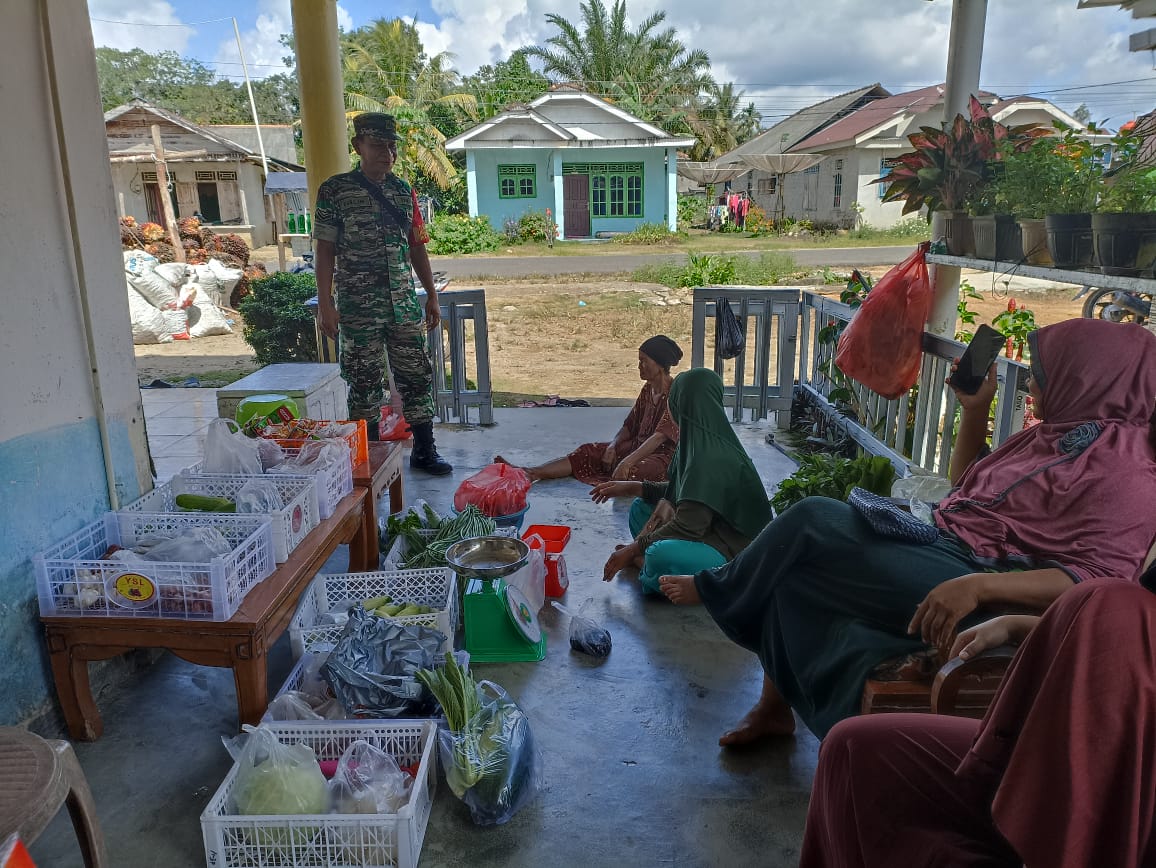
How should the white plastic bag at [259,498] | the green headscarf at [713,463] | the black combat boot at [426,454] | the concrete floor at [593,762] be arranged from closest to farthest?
the concrete floor at [593,762], the white plastic bag at [259,498], the green headscarf at [713,463], the black combat boot at [426,454]

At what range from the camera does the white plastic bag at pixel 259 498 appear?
2.97 metres

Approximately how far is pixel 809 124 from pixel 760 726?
34.0 metres

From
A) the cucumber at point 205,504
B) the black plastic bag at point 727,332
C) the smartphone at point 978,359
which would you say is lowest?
the cucumber at point 205,504

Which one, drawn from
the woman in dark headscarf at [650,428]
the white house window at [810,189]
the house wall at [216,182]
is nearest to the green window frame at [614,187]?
the white house window at [810,189]

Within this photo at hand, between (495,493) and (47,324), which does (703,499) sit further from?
(47,324)

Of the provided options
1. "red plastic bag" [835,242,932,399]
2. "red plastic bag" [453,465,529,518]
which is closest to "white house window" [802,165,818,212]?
"red plastic bag" [835,242,932,399]

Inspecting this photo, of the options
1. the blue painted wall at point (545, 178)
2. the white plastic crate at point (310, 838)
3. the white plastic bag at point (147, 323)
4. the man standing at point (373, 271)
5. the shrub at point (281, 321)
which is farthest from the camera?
the blue painted wall at point (545, 178)

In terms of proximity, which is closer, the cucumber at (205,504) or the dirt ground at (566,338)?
the cucumber at (205,504)

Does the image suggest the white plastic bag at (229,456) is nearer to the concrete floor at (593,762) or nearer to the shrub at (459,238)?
the concrete floor at (593,762)

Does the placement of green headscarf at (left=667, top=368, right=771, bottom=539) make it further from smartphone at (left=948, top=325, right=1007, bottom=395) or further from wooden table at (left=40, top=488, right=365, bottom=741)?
wooden table at (left=40, top=488, right=365, bottom=741)

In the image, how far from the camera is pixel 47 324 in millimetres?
2729

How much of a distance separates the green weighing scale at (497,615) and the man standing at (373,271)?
1.89m

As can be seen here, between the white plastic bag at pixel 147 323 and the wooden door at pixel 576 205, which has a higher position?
the wooden door at pixel 576 205

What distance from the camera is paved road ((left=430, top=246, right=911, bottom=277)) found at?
60.4ft
